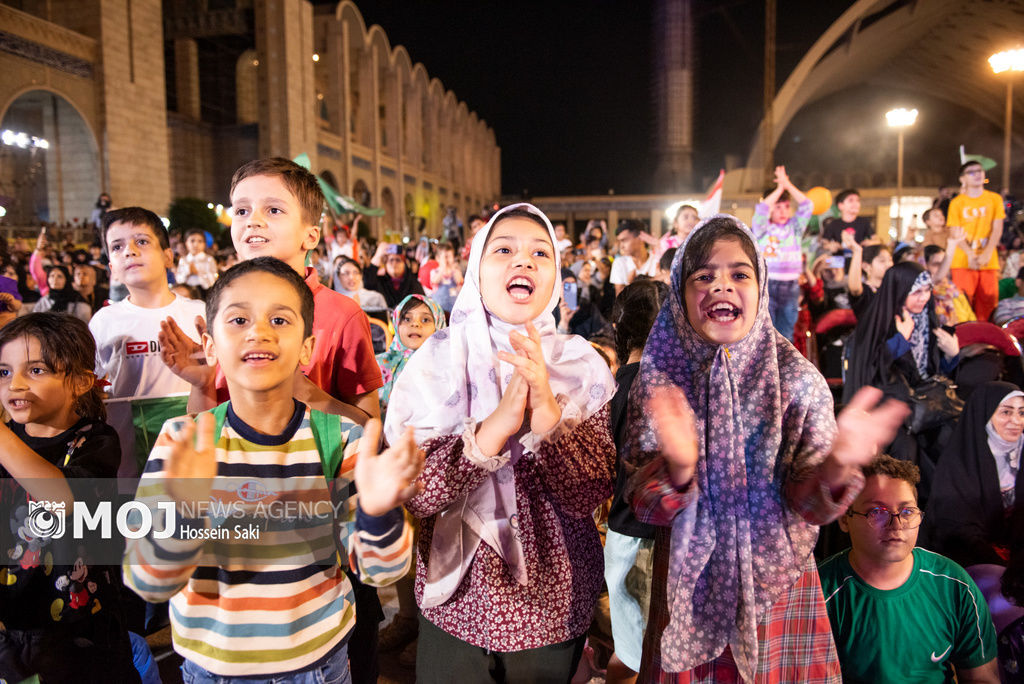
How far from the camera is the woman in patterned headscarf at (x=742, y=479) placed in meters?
1.61

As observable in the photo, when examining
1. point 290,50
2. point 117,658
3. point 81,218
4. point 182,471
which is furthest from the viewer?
point 290,50

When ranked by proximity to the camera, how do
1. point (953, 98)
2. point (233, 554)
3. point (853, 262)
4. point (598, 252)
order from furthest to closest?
point (953, 98)
point (598, 252)
point (853, 262)
point (233, 554)

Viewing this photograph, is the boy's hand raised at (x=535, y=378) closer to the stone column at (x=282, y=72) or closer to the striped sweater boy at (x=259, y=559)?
the striped sweater boy at (x=259, y=559)

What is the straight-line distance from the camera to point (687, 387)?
1782 millimetres

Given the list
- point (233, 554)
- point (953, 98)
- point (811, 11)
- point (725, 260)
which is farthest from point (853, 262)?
point (953, 98)

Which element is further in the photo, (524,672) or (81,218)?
(81,218)

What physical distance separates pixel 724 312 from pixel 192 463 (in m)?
1.34

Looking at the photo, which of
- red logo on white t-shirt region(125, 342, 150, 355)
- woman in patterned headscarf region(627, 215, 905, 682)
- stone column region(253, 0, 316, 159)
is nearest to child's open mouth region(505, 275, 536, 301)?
woman in patterned headscarf region(627, 215, 905, 682)

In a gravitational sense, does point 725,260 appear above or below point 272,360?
above

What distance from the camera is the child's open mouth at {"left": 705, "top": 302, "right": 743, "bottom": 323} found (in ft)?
5.64

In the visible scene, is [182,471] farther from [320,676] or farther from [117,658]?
[117,658]

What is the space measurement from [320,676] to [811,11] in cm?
4082

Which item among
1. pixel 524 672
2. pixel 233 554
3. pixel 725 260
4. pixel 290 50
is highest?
pixel 290 50

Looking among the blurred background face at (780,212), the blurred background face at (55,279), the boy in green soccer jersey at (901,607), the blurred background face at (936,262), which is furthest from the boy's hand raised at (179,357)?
the blurred background face at (936,262)
